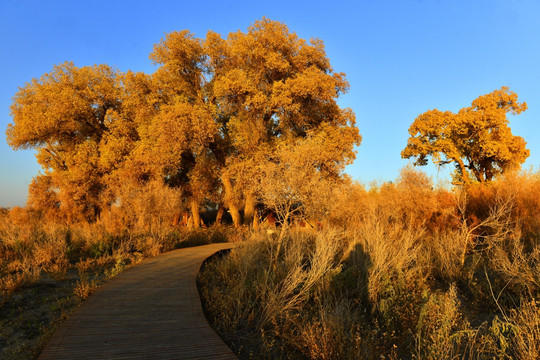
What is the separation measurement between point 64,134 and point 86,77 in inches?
188

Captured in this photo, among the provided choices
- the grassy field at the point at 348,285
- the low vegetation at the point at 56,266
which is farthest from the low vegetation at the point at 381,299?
the low vegetation at the point at 56,266

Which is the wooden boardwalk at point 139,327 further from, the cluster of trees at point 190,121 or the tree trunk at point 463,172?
the tree trunk at point 463,172

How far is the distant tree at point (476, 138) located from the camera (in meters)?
25.5

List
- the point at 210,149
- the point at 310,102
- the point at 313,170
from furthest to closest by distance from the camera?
the point at 210,149
the point at 310,102
the point at 313,170

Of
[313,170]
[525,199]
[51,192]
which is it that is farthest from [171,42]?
[525,199]

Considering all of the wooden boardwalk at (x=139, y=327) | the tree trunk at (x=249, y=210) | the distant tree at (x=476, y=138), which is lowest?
the wooden boardwalk at (x=139, y=327)

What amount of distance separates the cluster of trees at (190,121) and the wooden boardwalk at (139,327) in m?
11.6

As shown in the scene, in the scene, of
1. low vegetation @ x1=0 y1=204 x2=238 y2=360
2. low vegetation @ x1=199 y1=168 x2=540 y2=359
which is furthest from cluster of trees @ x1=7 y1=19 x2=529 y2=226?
low vegetation @ x1=199 y1=168 x2=540 y2=359

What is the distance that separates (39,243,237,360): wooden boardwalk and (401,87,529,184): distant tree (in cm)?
2703

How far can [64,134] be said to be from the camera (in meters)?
24.8

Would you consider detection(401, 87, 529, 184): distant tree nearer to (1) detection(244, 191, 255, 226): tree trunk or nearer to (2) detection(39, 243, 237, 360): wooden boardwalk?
(1) detection(244, 191, 255, 226): tree trunk

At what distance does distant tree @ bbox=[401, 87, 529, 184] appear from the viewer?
25547 millimetres

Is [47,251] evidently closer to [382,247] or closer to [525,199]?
[382,247]

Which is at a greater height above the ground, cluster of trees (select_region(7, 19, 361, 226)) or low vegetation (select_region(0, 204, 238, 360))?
cluster of trees (select_region(7, 19, 361, 226))
